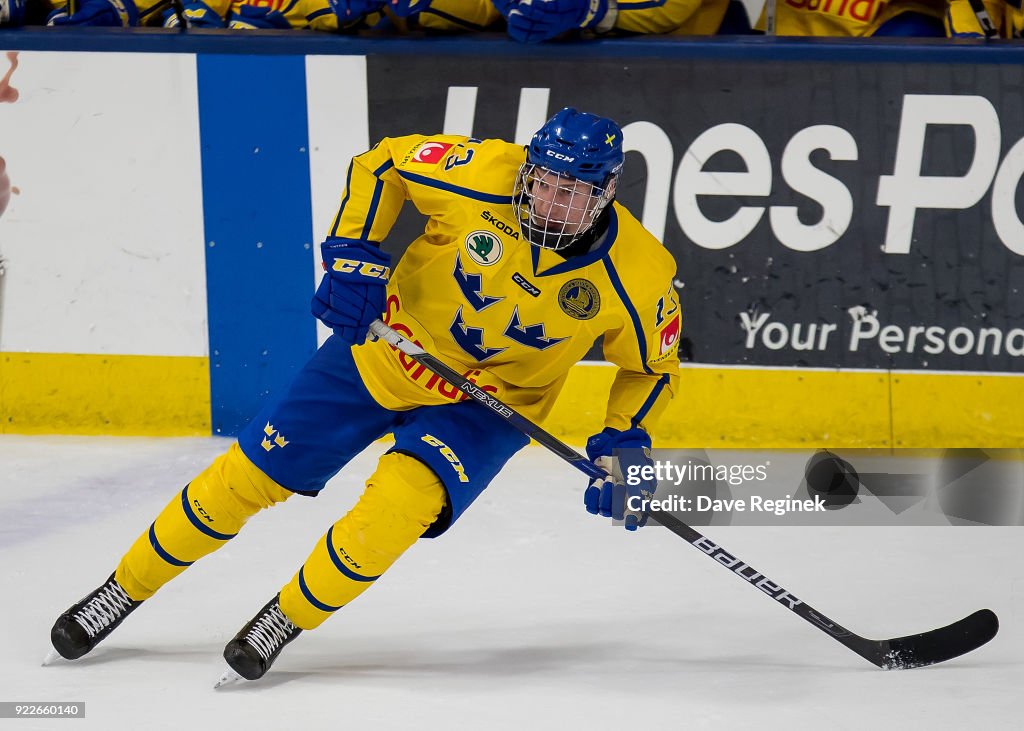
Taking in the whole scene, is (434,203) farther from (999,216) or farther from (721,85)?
(999,216)

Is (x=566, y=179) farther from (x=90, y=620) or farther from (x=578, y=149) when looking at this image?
(x=90, y=620)

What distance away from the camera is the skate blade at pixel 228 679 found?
2.83 m

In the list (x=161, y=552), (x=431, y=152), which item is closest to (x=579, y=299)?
(x=431, y=152)

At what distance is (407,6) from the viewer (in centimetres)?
433

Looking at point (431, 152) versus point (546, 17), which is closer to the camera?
point (431, 152)

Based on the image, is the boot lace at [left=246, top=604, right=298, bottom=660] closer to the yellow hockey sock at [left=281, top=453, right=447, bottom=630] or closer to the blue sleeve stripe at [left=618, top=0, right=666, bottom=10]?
the yellow hockey sock at [left=281, top=453, right=447, bottom=630]

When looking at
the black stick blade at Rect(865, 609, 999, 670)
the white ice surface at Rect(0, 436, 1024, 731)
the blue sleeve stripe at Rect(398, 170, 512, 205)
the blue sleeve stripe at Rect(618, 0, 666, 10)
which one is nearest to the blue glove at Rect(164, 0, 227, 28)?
the blue sleeve stripe at Rect(618, 0, 666, 10)

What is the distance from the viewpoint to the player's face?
2727mm

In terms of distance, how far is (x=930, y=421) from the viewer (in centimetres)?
449

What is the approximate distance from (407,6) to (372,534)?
2.13 meters

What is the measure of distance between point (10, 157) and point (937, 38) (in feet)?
9.78

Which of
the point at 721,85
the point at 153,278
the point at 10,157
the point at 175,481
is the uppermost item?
the point at 721,85

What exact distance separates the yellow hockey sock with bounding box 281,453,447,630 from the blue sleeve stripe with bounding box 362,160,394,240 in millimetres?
497

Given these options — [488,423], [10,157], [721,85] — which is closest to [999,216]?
[721,85]
